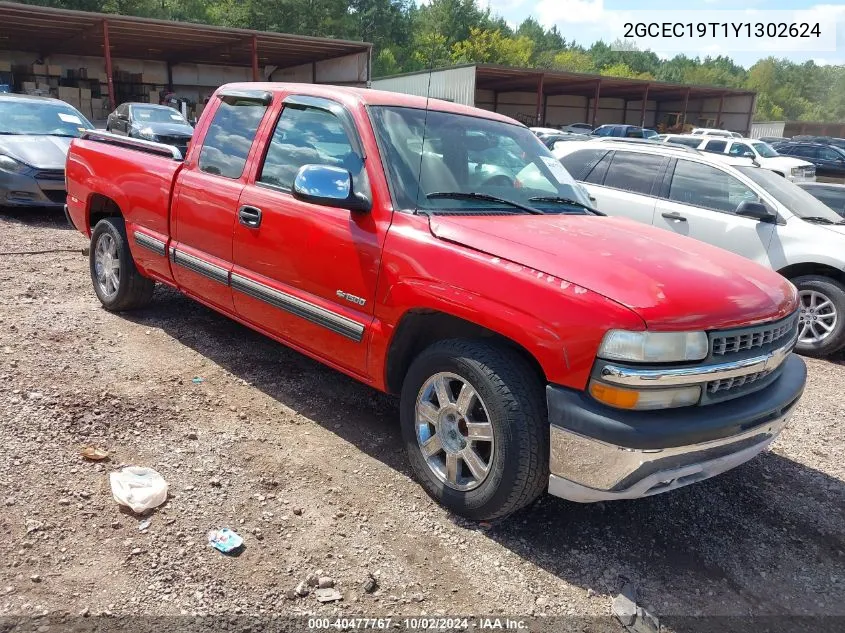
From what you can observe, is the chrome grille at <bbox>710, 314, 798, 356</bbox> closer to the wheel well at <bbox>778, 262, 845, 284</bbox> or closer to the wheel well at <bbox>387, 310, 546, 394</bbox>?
the wheel well at <bbox>387, 310, 546, 394</bbox>

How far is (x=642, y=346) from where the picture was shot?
249cm

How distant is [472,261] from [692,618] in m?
1.66

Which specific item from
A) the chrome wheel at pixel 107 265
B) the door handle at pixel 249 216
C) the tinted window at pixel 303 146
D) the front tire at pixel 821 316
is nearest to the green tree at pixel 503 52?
the front tire at pixel 821 316

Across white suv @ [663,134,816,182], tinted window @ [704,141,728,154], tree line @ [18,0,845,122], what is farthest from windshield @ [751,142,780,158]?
tree line @ [18,0,845,122]

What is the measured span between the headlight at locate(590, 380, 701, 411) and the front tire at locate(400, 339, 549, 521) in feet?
0.95

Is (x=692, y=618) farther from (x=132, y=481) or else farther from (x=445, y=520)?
(x=132, y=481)

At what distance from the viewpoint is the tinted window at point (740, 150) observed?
70.9 ft

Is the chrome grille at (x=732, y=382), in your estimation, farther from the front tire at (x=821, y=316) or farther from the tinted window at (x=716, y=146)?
the tinted window at (x=716, y=146)

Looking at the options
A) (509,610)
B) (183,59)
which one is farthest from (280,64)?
(509,610)

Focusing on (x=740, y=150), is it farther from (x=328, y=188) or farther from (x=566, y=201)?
(x=328, y=188)

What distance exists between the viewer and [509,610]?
8.36 feet

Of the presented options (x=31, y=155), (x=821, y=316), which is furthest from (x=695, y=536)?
(x=31, y=155)

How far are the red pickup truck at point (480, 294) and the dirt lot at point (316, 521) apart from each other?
13.4 inches

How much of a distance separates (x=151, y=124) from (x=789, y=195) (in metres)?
14.0
